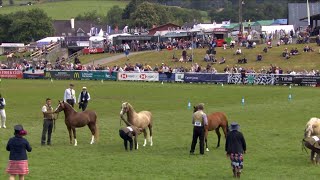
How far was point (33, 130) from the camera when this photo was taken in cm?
3019

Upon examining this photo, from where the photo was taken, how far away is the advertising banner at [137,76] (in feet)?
230

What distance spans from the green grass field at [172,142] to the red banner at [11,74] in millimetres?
31744

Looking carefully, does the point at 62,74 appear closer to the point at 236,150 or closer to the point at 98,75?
the point at 98,75

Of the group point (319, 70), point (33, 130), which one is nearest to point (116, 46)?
point (319, 70)

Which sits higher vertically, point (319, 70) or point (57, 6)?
point (57, 6)

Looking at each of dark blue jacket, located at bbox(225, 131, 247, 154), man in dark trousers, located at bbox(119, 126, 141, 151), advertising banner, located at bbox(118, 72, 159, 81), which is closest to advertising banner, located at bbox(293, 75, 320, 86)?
advertising banner, located at bbox(118, 72, 159, 81)

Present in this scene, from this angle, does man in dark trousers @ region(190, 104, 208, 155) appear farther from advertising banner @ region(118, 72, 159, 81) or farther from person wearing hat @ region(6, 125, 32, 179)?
advertising banner @ region(118, 72, 159, 81)

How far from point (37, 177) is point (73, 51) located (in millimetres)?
89914

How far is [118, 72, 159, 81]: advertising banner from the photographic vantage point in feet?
230

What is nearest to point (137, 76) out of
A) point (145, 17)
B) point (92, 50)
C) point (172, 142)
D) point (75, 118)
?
point (92, 50)

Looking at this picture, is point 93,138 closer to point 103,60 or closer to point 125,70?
point 125,70

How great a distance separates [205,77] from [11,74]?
91.4ft

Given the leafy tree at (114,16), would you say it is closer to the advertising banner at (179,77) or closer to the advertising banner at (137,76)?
the advertising banner at (137,76)

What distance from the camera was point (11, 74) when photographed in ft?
269
